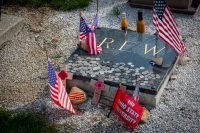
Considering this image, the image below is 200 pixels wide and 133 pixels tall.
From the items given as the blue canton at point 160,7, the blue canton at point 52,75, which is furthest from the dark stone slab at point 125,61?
the blue canton at point 160,7

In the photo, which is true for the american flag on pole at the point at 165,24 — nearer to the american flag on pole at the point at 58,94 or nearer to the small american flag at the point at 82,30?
the small american flag at the point at 82,30

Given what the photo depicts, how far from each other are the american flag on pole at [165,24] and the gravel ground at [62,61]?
0.75 metres

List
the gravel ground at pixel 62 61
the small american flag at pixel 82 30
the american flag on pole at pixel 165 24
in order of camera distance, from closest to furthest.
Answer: the gravel ground at pixel 62 61
the american flag on pole at pixel 165 24
the small american flag at pixel 82 30

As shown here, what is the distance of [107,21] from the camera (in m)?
9.05

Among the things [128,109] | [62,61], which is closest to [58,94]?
[128,109]

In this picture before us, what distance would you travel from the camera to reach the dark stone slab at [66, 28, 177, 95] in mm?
6390

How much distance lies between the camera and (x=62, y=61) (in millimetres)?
7641

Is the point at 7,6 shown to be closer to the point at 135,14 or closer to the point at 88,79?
the point at 135,14

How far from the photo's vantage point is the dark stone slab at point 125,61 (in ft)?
21.0

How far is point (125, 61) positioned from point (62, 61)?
1427mm

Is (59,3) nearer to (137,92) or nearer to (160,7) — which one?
(160,7)

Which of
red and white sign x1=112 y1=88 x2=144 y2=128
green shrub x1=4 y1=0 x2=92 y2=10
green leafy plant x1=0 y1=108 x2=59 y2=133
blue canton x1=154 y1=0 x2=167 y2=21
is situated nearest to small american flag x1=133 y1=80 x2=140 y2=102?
red and white sign x1=112 y1=88 x2=144 y2=128

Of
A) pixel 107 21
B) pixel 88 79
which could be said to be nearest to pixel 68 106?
pixel 88 79

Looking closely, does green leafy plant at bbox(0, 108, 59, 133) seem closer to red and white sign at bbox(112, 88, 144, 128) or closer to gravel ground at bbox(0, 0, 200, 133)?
gravel ground at bbox(0, 0, 200, 133)
